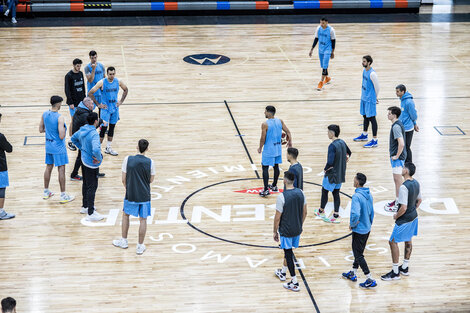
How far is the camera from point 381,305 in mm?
8781

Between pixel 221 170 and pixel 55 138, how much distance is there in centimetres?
315

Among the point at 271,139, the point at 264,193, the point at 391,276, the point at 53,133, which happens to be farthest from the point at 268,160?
the point at 53,133

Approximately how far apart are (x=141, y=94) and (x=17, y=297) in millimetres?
8786

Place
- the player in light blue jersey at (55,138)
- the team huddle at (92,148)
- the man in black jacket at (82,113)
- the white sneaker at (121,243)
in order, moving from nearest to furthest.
Answer: the team huddle at (92,148), the white sneaker at (121,243), the player in light blue jersey at (55,138), the man in black jacket at (82,113)

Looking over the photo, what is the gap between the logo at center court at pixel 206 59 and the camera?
19.6 metres

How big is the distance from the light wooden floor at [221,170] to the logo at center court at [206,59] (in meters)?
0.35

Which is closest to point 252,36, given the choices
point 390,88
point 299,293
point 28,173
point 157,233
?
point 390,88

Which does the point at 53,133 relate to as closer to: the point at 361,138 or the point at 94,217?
the point at 94,217

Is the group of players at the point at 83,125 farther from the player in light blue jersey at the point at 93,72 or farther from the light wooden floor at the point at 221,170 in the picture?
the light wooden floor at the point at 221,170

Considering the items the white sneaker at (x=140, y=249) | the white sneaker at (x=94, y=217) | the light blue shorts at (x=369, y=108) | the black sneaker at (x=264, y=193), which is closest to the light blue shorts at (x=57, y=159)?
the white sneaker at (x=94, y=217)

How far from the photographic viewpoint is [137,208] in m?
9.57

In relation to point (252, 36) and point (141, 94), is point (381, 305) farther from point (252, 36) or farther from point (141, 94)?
point (252, 36)

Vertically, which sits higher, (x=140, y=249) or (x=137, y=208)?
(x=137, y=208)

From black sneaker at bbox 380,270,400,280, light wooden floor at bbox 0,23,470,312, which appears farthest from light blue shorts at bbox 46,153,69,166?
black sneaker at bbox 380,270,400,280
